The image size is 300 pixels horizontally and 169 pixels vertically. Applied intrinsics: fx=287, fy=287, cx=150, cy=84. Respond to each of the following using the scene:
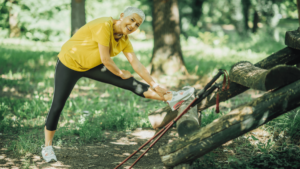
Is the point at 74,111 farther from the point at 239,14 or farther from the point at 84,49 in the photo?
the point at 239,14

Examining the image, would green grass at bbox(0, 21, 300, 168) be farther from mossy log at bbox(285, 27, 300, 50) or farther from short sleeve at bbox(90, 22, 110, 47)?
short sleeve at bbox(90, 22, 110, 47)

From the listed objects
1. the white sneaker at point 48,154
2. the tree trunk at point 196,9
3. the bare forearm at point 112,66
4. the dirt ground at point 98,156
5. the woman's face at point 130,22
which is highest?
the tree trunk at point 196,9

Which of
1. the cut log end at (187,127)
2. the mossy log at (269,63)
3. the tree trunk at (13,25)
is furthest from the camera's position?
the tree trunk at (13,25)

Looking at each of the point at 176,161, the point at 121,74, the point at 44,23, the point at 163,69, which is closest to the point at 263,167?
the point at 176,161

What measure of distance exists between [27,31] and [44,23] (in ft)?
4.21

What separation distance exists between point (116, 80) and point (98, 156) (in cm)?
106

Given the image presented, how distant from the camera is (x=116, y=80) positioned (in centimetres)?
343

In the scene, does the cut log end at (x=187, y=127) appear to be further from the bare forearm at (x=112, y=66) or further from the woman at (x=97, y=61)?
the bare forearm at (x=112, y=66)

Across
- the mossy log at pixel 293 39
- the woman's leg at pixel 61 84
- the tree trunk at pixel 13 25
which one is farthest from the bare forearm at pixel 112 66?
the tree trunk at pixel 13 25

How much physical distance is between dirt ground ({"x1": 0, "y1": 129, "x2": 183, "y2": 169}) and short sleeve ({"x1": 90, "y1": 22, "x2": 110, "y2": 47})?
1.49m

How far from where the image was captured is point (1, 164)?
338cm

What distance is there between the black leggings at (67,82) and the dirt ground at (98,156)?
0.46 metres

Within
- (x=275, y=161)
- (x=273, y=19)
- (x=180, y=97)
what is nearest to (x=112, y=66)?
(x=180, y=97)

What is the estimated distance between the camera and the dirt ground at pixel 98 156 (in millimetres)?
3438
